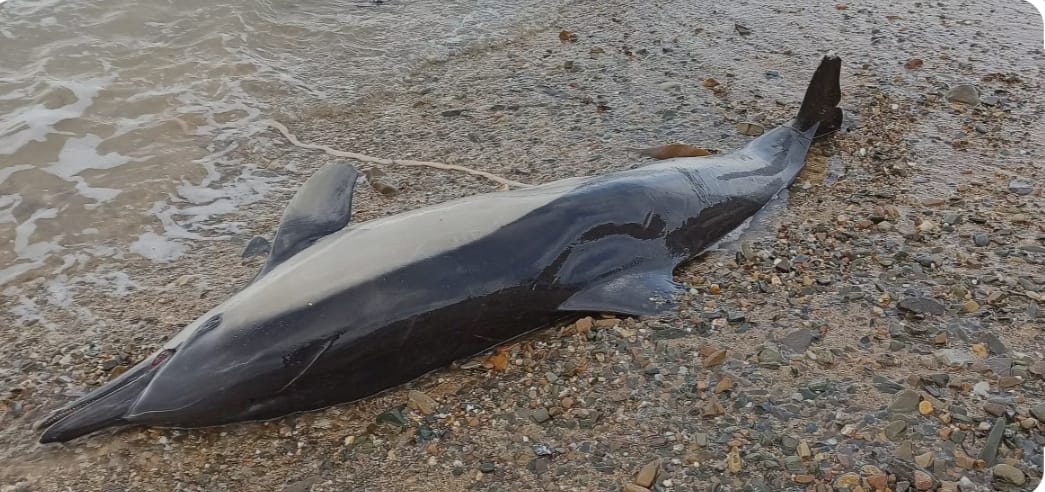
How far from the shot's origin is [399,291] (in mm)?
4113

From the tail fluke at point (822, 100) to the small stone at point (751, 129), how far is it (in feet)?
0.95

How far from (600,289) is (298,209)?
1.76 m

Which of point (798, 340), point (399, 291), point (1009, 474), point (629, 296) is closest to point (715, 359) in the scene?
point (798, 340)

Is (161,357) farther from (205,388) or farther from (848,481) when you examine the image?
(848,481)

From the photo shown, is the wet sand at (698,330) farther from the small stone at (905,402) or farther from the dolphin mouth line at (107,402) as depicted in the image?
the dolphin mouth line at (107,402)

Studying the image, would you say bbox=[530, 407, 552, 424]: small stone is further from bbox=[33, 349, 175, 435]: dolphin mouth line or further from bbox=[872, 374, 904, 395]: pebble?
bbox=[33, 349, 175, 435]: dolphin mouth line

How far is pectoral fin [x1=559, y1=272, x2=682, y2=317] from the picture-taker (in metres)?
4.55

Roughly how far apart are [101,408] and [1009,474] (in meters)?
4.01

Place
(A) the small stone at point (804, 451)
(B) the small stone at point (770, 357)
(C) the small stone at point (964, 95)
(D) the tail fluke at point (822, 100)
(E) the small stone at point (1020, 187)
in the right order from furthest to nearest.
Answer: (C) the small stone at point (964, 95) < (D) the tail fluke at point (822, 100) < (E) the small stone at point (1020, 187) < (B) the small stone at point (770, 357) < (A) the small stone at point (804, 451)

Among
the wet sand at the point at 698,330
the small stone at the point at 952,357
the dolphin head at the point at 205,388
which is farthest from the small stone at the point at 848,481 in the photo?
the dolphin head at the point at 205,388

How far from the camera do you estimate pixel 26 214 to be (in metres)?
5.72

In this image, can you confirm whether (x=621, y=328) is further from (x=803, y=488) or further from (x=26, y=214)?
(x=26, y=214)

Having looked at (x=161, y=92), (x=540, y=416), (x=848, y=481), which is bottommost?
(x=540, y=416)

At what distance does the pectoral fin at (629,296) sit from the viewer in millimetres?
4551
